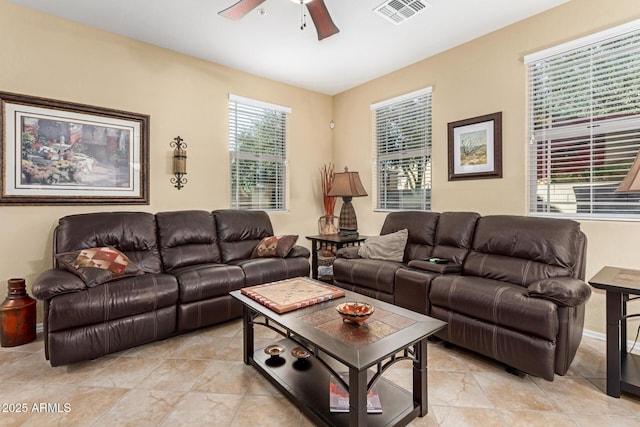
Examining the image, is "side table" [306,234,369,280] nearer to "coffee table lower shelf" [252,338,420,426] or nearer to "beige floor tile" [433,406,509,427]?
"coffee table lower shelf" [252,338,420,426]

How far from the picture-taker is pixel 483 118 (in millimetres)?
3285

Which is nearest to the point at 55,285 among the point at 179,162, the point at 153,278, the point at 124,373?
the point at 153,278

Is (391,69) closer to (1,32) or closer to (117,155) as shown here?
(117,155)

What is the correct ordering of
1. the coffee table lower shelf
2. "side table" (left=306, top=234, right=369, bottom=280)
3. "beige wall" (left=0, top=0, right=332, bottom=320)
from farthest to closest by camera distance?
1. "side table" (left=306, top=234, right=369, bottom=280)
2. "beige wall" (left=0, top=0, right=332, bottom=320)
3. the coffee table lower shelf

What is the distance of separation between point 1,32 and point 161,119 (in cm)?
135

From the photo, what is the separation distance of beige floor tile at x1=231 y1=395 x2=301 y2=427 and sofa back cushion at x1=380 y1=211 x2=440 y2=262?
6.59ft

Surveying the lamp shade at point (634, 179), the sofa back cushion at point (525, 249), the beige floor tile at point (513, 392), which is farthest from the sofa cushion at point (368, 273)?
the lamp shade at point (634, 179)

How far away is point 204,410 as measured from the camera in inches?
71.0

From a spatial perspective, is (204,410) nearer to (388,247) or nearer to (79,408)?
(79,408)

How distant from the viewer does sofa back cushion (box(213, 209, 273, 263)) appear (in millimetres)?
3572

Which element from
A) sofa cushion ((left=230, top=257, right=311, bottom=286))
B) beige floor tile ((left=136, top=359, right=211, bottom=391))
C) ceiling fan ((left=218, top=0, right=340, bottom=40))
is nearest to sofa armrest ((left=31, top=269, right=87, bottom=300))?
beige floor tile ((left=136, top=359, right=211, bottom=391))

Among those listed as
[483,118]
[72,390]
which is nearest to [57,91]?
[72,390]

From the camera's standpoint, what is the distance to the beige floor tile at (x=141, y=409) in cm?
170

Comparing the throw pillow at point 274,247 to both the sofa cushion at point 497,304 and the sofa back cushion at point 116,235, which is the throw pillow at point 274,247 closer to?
the sofa back cushion at point 116,235
